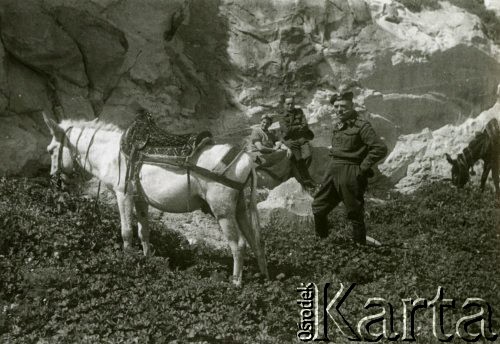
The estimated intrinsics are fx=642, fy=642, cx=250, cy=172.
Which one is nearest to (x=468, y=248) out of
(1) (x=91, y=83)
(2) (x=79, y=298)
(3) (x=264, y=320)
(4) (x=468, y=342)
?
(4) (x=468, y=342)

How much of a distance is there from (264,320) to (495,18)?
38.2 ft

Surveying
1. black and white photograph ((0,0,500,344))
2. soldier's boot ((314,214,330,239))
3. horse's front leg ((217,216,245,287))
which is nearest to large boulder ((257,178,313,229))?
black and white photograph ((0,0,500,344))

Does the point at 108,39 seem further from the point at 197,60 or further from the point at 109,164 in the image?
the point at 109,164

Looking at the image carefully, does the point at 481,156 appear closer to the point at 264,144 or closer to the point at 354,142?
the point at 264,144

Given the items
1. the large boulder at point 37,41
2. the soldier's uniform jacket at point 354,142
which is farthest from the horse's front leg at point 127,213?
the large boulder at point 37,41

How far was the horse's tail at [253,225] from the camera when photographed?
8688 millimetres

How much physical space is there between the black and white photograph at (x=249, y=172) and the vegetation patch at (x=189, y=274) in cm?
3

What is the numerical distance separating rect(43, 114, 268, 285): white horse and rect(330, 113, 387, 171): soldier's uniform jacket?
1.74 metres

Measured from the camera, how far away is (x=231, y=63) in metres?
13.7

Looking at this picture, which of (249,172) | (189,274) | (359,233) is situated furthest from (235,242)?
(359,233)

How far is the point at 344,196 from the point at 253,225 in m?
1.79

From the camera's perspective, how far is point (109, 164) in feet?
30.8

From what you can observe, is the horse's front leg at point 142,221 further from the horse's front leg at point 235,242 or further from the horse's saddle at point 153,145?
the horse's front leg at point 235,242

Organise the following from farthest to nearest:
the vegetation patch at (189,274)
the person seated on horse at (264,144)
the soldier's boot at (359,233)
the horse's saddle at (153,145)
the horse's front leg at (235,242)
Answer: the person seated on horse at (264,144) < the soldier's boot at (359,233) < the horse's saddle at (153,145) < the horse's front leg at (235,242) < the vegetation patch at (189,274)
